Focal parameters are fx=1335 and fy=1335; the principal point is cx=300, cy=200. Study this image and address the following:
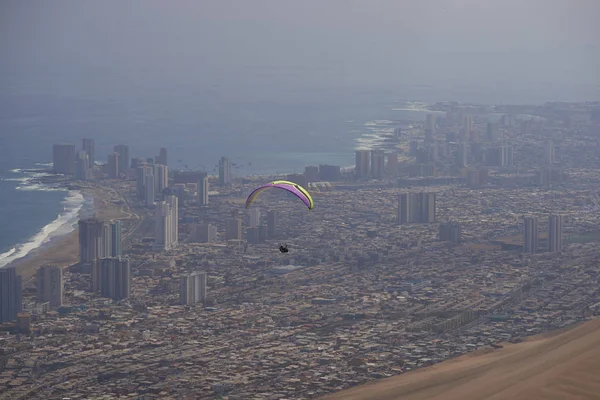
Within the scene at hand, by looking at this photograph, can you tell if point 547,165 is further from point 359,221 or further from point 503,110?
point 503,110

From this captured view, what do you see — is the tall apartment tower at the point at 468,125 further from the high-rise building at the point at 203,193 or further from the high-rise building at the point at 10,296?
the high-rise building at the point at 10,296

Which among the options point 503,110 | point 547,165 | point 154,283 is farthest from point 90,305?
point 503,110

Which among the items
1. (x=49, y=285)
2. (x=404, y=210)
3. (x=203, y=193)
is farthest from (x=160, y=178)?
(x=49, y=285)

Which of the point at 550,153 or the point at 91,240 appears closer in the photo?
the point at 91,240

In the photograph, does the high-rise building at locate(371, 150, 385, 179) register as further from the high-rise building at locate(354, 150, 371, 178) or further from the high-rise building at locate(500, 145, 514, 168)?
the high-rise building at locate(500, 145, 514, 168)

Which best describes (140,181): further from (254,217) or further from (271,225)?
(271,225)

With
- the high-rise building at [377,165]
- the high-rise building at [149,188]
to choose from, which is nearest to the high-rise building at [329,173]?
the high-rise building at [377,165]
